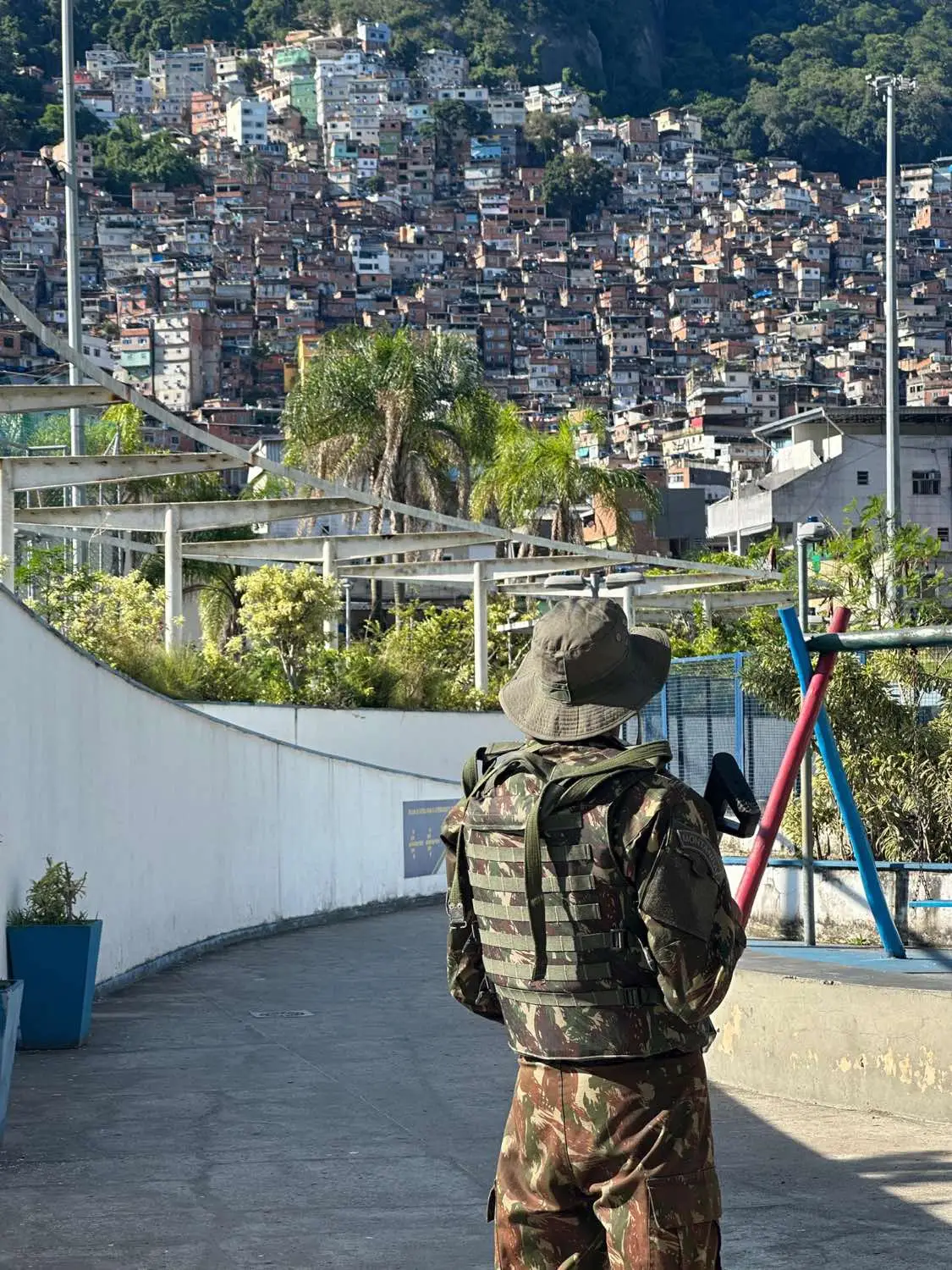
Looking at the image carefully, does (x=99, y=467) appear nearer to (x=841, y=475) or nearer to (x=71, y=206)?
(x=71, y=206)

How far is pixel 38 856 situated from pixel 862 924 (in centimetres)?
490

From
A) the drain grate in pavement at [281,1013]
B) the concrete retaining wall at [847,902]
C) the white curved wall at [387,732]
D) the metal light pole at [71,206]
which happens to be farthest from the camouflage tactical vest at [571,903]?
the metal light pole at [71,206]

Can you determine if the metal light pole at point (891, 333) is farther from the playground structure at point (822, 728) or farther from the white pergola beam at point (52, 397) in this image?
the playground structure at point (822, 728)

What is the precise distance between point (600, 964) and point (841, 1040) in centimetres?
431

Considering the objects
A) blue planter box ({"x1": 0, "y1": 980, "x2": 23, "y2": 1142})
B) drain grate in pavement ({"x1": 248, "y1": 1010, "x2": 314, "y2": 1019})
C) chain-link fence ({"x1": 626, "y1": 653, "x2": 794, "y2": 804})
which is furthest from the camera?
chain-link fence ({"x1": 626, "y1": 653, "x2": 794, "y2": 804})

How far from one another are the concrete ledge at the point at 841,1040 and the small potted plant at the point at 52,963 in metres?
3.41

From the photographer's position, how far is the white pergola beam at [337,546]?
1030 inches

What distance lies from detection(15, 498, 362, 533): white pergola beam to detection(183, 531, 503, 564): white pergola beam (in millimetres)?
2135

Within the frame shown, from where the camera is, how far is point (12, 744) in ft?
32.8

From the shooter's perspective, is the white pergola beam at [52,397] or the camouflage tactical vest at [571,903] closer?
the camouflage tactical vest at [571,903]

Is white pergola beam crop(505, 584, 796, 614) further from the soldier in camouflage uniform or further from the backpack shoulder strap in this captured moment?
the soldier in camouflage uniform

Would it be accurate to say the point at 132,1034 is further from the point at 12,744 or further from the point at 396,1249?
the point at 396,1249

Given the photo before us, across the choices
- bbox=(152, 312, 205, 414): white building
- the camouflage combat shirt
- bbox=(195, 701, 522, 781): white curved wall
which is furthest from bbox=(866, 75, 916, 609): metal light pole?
bbox=(152, 312, 205, 414): white building

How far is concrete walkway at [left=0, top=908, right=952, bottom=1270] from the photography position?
6039mm
